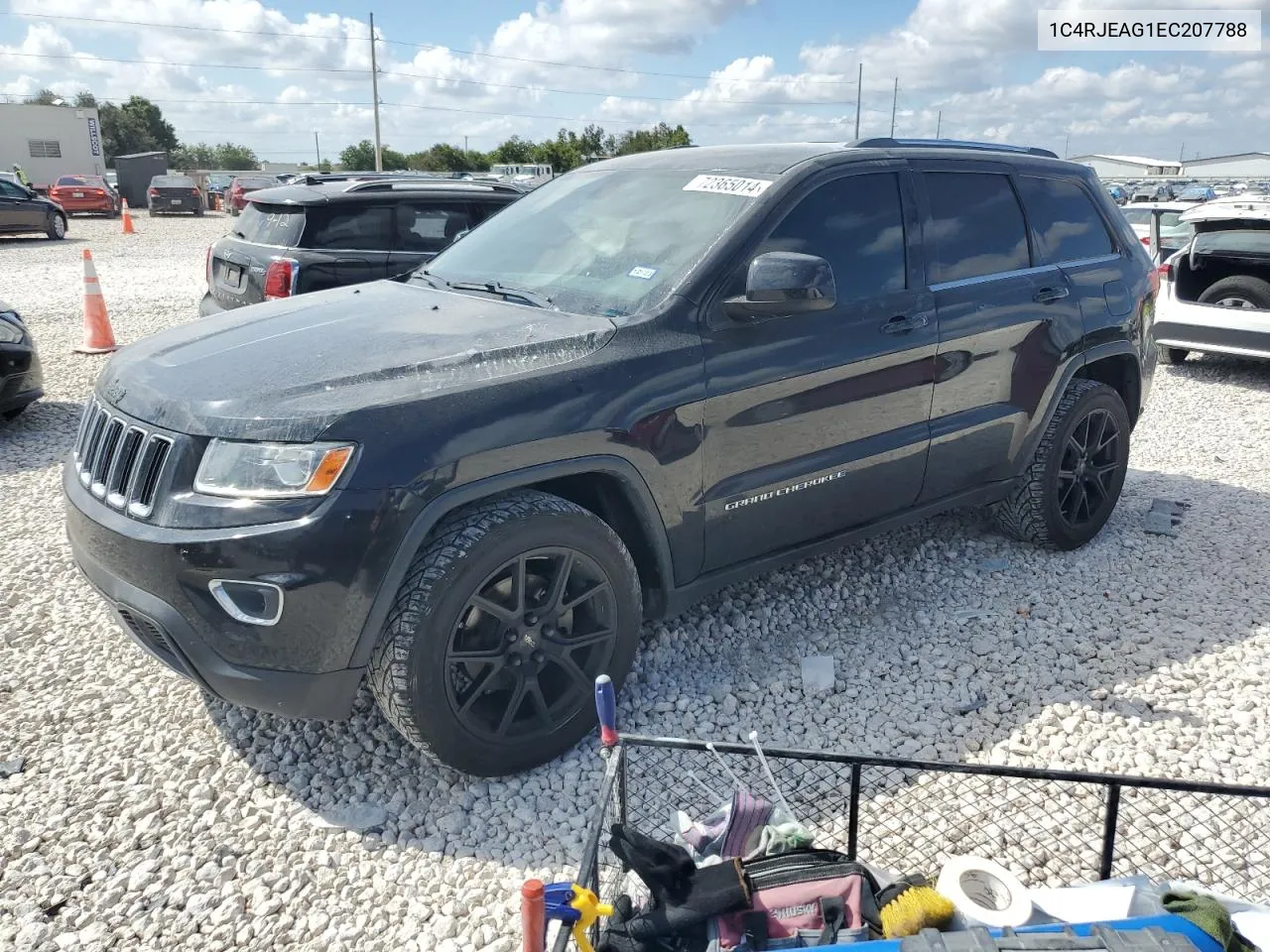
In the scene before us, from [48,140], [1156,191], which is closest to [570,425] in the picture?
[1156,191]

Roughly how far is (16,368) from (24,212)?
59.6 feet

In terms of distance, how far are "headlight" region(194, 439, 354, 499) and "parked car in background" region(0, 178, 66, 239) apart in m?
22.7

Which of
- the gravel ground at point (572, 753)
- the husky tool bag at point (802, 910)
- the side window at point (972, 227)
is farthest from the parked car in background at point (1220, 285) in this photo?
the husky tool bag at point (802, 910)

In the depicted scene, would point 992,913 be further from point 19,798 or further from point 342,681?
point 19,798

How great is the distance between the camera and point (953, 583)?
447 cm

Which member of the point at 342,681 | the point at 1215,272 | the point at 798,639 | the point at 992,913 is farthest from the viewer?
the point at 1215,272

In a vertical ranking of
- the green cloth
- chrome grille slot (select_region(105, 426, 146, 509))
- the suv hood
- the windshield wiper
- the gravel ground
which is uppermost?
the windshield wiper

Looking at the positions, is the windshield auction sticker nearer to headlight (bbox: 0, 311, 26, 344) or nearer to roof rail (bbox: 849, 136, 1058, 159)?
roof rail (bbox: 849, 136, 1058, 159)

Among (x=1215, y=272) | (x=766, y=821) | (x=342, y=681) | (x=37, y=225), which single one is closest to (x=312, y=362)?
(x=342, y=681)

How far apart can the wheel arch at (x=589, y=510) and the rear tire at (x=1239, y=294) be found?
781cm

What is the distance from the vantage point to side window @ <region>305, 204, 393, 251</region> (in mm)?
7262

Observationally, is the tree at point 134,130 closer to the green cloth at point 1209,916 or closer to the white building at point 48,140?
the white building at point 48,140

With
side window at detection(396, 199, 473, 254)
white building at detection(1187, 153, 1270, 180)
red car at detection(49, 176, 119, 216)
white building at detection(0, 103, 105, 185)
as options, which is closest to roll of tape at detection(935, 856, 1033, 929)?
side window at detection(396, 199, 473, 254)

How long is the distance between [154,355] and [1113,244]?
14.2ft
